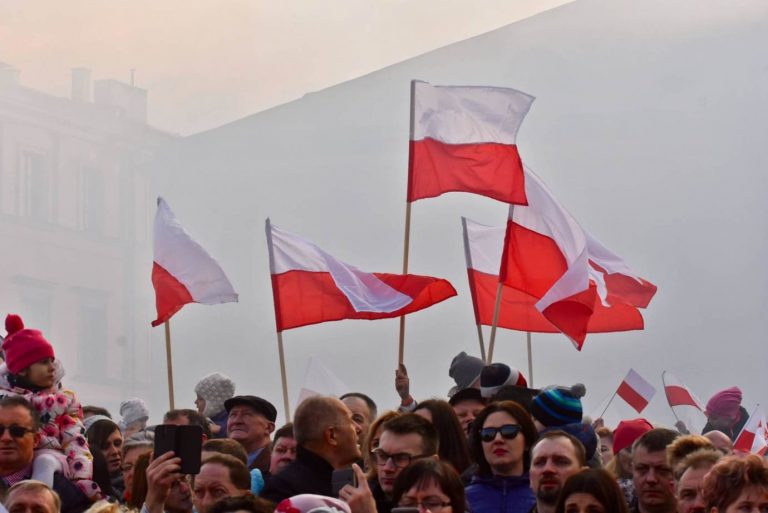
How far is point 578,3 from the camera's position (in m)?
15.0

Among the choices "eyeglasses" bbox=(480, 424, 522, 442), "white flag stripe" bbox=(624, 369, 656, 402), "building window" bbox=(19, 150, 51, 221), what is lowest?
"eyeglasses" bbox=(480, 424, 522, 442)

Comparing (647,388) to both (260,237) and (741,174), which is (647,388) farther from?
(260,237)

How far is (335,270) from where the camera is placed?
457 inches

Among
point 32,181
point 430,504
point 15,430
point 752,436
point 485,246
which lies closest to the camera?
point 430,504

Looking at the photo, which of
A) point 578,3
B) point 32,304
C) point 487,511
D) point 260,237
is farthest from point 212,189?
point 487,511

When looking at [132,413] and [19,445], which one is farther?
[132,413]

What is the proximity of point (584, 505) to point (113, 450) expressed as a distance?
11.5 ft

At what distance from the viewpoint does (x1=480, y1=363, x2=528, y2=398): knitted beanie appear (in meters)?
8.45

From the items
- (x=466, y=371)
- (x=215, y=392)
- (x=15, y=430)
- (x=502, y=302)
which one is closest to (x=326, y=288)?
(x=502, y=302)

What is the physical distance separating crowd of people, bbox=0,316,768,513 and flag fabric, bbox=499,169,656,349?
2.18 meters

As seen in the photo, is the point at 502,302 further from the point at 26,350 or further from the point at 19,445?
the point at 19,445

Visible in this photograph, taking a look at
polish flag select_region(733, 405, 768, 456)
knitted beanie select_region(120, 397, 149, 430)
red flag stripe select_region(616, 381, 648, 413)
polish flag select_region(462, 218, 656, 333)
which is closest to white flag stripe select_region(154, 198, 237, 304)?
knitted beanie select_region(120, 397, 149, 430)

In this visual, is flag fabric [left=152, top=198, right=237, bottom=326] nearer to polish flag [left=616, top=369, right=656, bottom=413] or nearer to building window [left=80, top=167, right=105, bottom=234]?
polish flag [left=616, top=369, right=656, bottom=413]

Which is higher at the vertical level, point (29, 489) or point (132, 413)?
point (132, 413)
